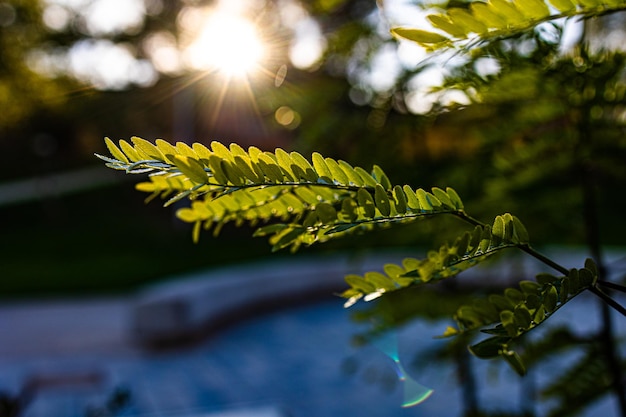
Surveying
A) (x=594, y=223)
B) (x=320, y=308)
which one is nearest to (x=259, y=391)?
(x=320, y=308)

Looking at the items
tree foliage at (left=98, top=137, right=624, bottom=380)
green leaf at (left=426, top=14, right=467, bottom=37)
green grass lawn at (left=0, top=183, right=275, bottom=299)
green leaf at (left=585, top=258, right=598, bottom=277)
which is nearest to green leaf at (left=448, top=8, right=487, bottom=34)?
green leaf at (left=426, top=14, right=467, bottom=37)

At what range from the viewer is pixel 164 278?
30.0ft

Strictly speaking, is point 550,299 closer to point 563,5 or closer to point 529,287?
point 529,287

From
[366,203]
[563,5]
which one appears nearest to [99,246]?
[366,203]

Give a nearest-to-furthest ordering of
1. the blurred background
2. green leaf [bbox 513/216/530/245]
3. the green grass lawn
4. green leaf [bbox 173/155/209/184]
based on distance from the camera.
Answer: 1. green leaf [bbox 173/155/209/184]
2. green leaf [bbox 513/216/530/245]
3. the blurred background
4. the green grass lawn

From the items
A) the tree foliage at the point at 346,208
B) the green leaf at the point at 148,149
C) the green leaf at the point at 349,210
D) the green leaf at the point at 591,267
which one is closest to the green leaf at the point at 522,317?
the tree foliage at the point at 346,208

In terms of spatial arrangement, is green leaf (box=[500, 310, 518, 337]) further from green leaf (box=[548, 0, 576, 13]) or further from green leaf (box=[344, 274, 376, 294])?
green leaf (box=[548, 0, 576, 13])

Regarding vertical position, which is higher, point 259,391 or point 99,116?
point 99,116

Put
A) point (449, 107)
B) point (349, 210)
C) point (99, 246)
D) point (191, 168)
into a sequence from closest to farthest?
point (191, 168)
point (349, 210)
point (449, 107)
point (99, 246)

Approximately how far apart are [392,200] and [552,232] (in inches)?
58.5

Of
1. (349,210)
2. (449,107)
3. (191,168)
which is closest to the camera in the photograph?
(191,168)

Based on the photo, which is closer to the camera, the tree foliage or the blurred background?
the tree foliage

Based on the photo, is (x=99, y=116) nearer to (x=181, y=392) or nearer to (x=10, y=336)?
(x=10, y=336)

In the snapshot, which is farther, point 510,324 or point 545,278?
point 545,278
